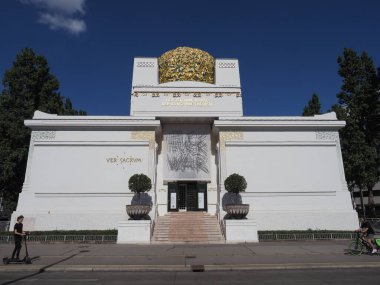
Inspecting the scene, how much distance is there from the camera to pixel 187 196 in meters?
18.9

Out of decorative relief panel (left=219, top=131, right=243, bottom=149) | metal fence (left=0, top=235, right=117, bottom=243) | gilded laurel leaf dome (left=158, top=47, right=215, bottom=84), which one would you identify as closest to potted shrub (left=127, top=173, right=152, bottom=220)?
metal fence (left=0, top=235, right=117, bottom=243)

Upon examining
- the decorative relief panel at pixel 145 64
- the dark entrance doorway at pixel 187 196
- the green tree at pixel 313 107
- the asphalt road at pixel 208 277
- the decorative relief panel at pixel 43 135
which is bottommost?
the asphalt road at pixel 208 277

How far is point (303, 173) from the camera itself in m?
17.6

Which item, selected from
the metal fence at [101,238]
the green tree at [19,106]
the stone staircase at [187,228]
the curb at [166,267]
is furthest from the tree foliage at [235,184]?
the green tree at [19,106]

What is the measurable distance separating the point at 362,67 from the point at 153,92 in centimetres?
1604

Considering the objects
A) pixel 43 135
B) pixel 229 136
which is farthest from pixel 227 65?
pixel 43 135

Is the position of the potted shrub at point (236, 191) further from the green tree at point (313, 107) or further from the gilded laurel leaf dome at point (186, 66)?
the green tree at point (313, 107)

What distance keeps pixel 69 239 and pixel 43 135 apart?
22.3ft

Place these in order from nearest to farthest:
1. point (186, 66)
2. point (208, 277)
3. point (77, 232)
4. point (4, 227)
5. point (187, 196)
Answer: point (208, 277) < point (77, 232) < point (4, 227) < point (187, 196) < point (186, 66)

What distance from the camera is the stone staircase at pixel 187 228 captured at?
14.7 metres

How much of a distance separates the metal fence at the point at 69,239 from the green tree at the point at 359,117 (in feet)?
55.1

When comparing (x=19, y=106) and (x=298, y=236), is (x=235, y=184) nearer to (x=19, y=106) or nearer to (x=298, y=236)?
(x=298, y=236)

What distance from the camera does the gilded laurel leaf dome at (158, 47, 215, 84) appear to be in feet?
71.8

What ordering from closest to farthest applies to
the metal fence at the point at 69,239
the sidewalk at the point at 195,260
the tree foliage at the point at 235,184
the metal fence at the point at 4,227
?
the sidewalk at the point at 195,260, the metal fence at the point at 69,239, the tree foliage at the point at 235,184, the metal fence at the point at 4,227
